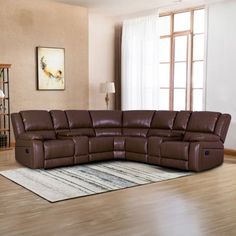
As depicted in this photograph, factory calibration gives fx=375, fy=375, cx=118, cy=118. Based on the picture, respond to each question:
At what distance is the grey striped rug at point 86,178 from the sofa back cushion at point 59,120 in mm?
874

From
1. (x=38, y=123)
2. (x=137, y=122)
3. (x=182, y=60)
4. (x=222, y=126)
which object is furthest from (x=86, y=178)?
(x=182, y=60)

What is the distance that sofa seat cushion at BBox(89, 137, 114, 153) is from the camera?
6091 millimetres

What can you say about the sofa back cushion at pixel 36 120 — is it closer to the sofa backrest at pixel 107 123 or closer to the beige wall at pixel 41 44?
the sofa backrest at pixel 107 123

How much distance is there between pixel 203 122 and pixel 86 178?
2.21 m

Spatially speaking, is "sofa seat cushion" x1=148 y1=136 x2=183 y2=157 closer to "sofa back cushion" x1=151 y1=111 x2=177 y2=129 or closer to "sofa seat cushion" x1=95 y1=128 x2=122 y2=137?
"sofa back cushion" x1=151 y1=111 x2=177 y2=129

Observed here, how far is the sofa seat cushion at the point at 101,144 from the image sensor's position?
6.09 metres

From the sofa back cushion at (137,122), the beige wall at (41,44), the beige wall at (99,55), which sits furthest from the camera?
the beige wall at (99,55)

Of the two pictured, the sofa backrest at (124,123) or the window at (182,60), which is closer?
the sofa backrest at (124,123)

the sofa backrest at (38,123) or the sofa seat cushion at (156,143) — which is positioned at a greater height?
the sofa backrest at (38,123)

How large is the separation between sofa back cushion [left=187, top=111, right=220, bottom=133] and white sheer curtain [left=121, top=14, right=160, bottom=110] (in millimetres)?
2323

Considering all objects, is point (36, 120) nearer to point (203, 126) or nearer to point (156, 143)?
point (156, 143)

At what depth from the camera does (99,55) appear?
9102 mm

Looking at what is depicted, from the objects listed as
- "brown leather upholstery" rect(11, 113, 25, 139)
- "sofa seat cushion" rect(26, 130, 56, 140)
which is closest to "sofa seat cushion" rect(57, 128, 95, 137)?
"sofa seat cushion" rect(26, 130, 56, 140)

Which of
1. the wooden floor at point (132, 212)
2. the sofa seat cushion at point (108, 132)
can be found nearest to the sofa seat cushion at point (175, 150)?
the wooden floor at point (132, 212)
